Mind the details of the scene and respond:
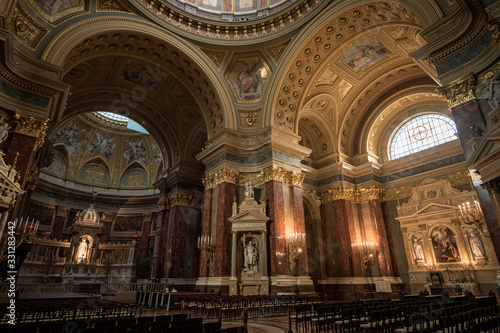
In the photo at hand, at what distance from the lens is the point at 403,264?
16625mm

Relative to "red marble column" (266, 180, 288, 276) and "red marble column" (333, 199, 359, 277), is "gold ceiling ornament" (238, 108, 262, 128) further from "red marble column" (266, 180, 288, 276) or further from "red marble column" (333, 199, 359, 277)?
"red marble column" (333, 199, 359, 277)

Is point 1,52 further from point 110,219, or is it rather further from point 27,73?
point 110,219

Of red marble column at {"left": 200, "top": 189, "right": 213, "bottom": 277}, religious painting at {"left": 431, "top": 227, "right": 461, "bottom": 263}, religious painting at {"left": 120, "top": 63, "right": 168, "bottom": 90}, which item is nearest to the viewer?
red marble column at {"left": 200, "top": 189, "right": 213, "bottom": 277}

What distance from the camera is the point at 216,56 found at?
52.9 feet

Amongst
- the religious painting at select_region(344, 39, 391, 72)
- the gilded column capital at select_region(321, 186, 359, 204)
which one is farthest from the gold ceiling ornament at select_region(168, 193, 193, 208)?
the religious painting at select_region(344, 39, 391, 72)

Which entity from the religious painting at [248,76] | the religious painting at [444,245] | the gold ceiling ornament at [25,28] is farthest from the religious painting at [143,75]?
the religious painting at [444,245]

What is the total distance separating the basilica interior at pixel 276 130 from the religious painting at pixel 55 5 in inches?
1.7

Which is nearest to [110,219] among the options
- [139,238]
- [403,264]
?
[139,238]

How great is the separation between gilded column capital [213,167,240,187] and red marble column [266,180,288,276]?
1.83 m

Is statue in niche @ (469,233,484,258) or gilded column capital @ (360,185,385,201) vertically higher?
gilded column capital @ (360,185,385,201)

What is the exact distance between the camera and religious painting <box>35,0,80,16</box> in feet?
35.5

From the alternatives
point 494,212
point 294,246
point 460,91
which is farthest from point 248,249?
point 460,91

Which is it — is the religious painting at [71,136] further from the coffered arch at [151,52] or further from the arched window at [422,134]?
the arched window at [422,134]

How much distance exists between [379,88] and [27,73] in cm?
1839
